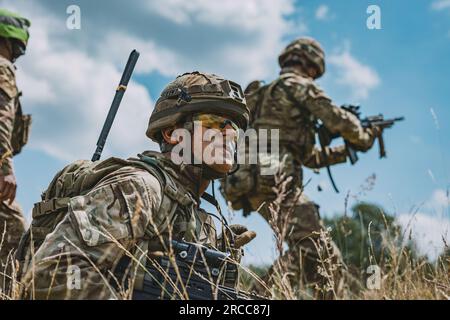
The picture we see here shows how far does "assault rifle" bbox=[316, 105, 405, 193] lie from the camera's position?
24.8 ft

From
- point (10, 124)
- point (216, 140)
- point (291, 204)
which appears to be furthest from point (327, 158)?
point (216, 140)

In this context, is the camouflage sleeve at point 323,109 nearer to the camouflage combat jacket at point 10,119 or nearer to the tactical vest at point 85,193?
the camouflage combat jacket at point 10,119

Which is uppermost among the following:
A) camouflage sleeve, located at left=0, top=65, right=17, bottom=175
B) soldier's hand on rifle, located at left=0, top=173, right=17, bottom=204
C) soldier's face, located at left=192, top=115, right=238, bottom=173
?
camouflage sleeve, located at left=0, top=65, right=17, bottom=175

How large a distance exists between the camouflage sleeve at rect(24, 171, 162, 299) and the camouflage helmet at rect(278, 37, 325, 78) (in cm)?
537

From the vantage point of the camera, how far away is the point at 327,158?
7.89 metres

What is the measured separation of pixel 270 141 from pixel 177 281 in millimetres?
4538

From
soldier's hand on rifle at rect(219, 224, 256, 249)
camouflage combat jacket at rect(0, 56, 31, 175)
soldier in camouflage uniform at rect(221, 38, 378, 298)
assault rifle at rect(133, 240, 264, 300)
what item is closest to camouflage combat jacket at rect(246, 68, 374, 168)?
soldier in camouflage uniform at rect(221, 38, 378, 298)

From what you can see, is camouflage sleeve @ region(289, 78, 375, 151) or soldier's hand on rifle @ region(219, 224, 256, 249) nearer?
soldier's hand on rifle @ region(219, 224, 256, 249)

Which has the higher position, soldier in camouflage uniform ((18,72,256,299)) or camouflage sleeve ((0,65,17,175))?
camouflage sleeve ((0,65,17,175))

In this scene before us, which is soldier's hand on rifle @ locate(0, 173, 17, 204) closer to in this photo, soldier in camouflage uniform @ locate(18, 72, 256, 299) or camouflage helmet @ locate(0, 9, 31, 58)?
camouflage helmet @ locate(0, 9, 31, 58)

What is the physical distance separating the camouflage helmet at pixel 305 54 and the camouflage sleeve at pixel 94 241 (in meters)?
5.37
